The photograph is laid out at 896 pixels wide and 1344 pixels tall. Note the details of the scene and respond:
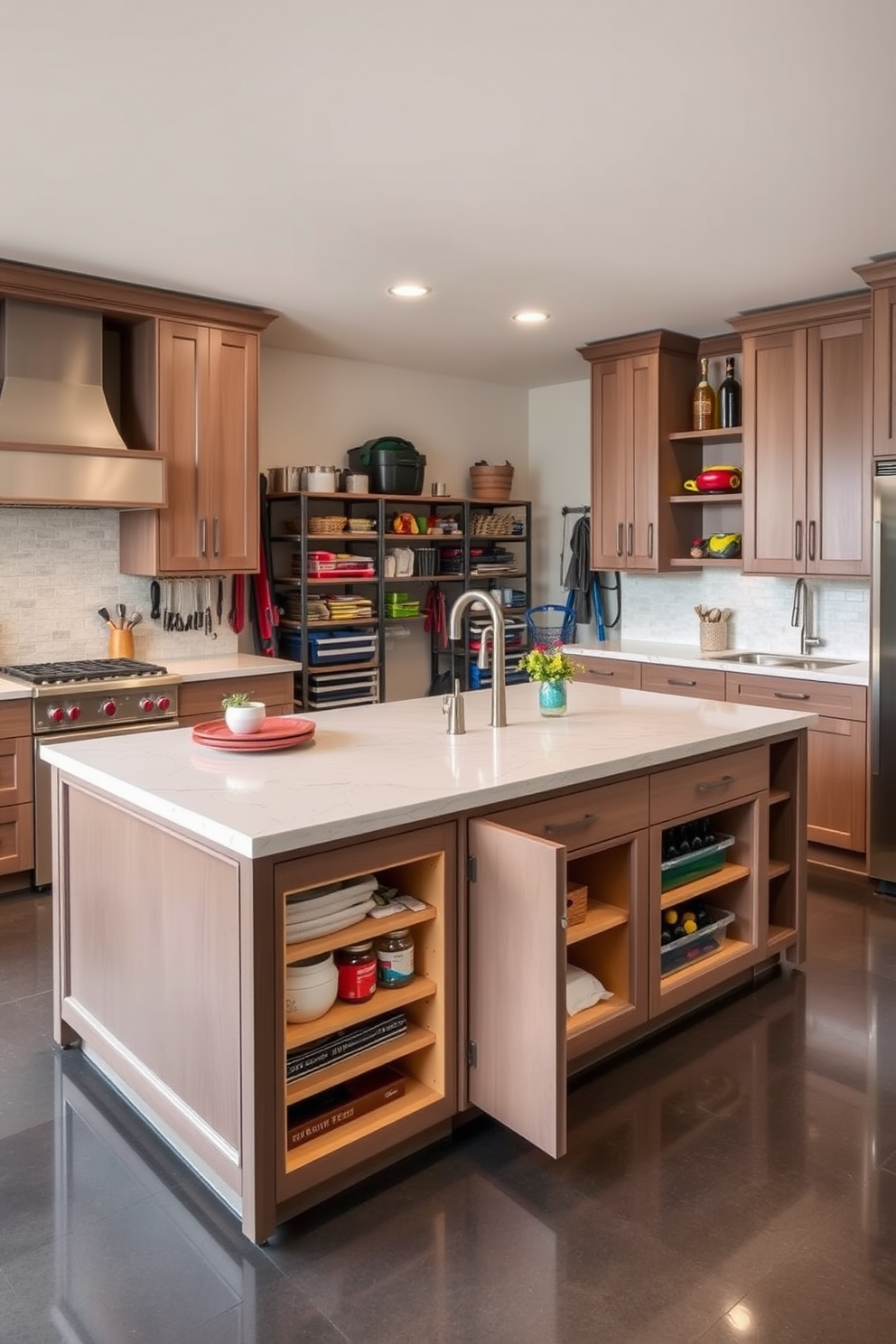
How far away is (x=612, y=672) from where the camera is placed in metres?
5.34

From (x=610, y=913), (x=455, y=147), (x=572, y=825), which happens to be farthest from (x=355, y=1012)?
(x=455, y=147)

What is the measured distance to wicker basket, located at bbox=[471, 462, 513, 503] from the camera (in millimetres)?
6273

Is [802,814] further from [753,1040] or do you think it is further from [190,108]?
[190,108]

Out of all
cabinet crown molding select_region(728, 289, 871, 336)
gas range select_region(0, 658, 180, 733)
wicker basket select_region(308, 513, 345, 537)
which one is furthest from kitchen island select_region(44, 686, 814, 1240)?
wicker basket select_region(308, 513, 345, 537)

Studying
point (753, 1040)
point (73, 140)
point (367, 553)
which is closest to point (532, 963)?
point (753, 1040)

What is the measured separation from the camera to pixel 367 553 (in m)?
5.88

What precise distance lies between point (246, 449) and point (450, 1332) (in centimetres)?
390

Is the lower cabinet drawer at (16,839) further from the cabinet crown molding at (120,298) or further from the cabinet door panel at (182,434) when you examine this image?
the cabinet crown molding at (120,298)

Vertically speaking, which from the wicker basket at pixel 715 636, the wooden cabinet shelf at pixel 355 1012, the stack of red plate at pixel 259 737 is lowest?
the wooden cabinet shelf at pixel 355 1012

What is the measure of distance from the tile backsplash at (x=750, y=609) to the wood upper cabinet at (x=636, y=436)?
0.42 m

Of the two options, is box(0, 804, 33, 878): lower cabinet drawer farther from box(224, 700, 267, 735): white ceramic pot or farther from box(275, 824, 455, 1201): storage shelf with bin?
box(275, 824, 455, 1201): storage shelf with bin

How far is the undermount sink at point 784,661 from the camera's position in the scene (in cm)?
474

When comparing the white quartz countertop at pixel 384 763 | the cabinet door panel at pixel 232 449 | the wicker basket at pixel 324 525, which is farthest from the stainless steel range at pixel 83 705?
the white quartz countertop at pixel 384 763

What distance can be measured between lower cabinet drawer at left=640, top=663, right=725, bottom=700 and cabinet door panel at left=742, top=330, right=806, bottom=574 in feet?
1.83
